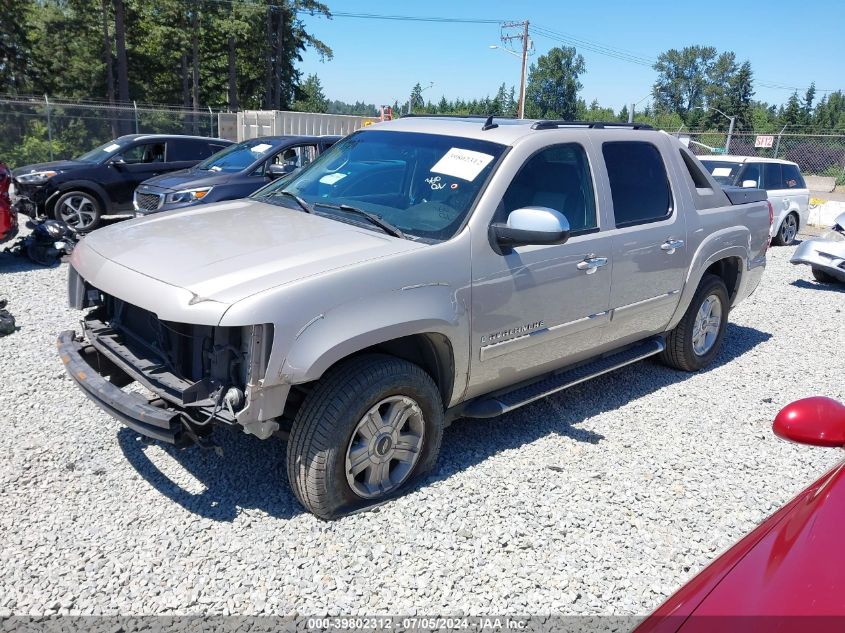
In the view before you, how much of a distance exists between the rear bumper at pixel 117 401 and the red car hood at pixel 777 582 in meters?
2.11

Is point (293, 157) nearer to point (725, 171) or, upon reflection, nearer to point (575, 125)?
point (575, 125)

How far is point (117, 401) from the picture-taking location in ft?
9.99

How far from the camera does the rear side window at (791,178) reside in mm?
12867

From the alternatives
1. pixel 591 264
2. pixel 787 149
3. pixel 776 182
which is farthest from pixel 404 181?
pixel 787 149

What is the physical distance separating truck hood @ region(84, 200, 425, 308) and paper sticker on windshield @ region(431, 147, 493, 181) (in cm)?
63

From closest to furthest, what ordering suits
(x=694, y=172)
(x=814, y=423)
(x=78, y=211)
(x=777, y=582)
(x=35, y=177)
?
1. (x=777, y=582)
2. (x=814, y=423)
3. (x=694, y=172)
4. (x=35, y=177)
5. (x=78, y=211)

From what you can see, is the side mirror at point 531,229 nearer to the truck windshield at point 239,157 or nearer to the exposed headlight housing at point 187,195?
the exposed headlight housing at point 187,195

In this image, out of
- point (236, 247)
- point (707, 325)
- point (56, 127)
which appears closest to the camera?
point (236, 247)

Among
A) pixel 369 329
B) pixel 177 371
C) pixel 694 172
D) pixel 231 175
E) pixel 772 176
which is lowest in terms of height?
pixel 177 371

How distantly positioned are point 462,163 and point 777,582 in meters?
2.78

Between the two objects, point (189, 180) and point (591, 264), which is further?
point (189, 180)

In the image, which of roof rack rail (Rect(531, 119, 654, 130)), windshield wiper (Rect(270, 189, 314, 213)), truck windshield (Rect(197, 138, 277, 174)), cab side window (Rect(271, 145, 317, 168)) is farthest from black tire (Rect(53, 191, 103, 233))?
roof rack rail (Rect(531, 119, 654, 130))

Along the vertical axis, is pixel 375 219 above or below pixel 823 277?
above

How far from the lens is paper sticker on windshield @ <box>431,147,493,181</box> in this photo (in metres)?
3.73
